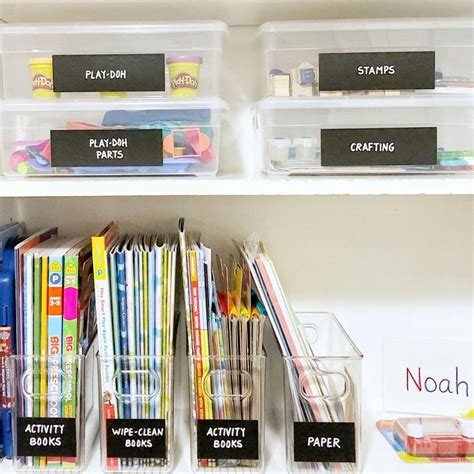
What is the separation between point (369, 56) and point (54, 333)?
520mm

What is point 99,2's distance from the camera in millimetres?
858

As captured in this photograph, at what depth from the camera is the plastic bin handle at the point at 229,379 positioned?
31.9 inches

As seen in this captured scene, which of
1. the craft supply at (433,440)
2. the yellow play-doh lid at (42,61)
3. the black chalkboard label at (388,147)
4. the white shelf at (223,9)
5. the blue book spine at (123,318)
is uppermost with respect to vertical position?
the white shelf at (223,9)

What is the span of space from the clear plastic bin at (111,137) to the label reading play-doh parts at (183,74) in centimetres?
1

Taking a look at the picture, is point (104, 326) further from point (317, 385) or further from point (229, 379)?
point (317, 385)

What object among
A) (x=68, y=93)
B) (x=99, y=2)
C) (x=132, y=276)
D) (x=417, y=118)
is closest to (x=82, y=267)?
(x=132, y=276)

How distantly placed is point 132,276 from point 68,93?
243mm

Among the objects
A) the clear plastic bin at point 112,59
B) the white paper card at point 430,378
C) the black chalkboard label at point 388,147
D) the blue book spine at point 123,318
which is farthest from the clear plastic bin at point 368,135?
the white paper card at point 430,378

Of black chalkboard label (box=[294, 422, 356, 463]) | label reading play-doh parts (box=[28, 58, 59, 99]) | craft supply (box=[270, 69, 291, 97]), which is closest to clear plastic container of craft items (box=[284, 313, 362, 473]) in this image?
black chalkboard label (box=[294, 422, 356, 463])

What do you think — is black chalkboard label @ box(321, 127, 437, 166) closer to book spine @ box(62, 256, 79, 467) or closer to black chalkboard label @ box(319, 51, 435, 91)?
black chalkboard label @ box(319, 51, 435, 91)

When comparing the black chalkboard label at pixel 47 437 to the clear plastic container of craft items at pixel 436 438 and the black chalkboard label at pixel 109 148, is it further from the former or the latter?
the clear plastic container of craft items at pixel 436 438

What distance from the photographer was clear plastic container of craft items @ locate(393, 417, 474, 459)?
875 millimetres

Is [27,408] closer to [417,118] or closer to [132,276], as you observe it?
[132,276]

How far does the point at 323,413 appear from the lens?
0.81 meters
